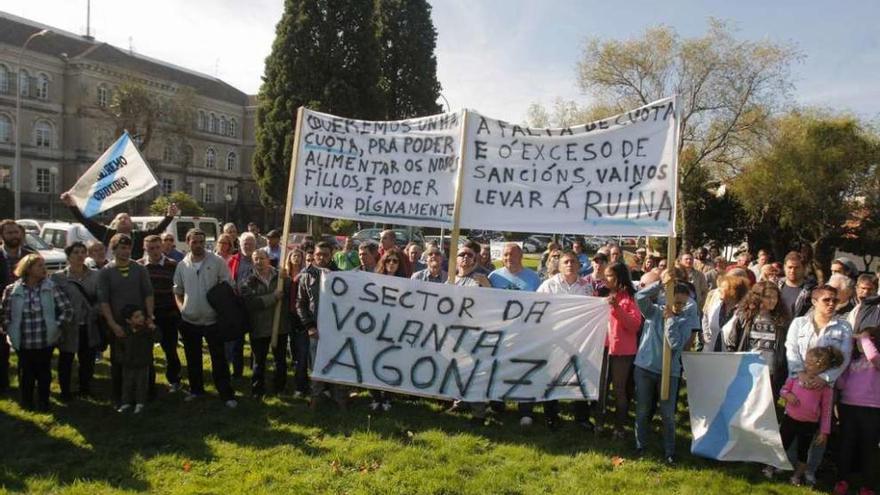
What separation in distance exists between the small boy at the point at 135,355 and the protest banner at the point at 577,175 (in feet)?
11.3

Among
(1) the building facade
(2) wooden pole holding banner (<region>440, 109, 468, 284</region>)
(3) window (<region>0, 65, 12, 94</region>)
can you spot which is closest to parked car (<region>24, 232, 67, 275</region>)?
(2) wooden pole holding banner (<region>440, 109, 468, 284</region>)

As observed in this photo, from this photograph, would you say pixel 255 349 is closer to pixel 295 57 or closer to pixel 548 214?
pixel 548 214

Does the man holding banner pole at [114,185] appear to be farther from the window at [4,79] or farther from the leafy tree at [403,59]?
the window at [4,79]

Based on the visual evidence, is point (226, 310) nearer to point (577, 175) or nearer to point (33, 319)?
point (33, 319)

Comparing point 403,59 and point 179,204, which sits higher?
point 403,59

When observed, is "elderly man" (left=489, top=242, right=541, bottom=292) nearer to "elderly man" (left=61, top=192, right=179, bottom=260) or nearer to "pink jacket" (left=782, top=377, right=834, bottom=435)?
"pink jacket" (left=782, top=377, right=834, bottom=435)

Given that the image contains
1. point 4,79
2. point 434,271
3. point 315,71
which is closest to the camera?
point 434,271

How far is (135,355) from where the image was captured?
20.9 ft

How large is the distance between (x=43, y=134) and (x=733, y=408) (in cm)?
6788

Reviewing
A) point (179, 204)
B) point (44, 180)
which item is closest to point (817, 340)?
point (179, 204)

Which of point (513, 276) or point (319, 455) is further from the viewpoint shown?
point (513, 276)

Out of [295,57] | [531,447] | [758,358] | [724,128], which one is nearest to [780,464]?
[758,358]

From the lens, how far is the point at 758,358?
17.4 ft

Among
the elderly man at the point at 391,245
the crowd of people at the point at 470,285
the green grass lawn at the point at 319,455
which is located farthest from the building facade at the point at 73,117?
the green grass lawn at the point at 319,455
